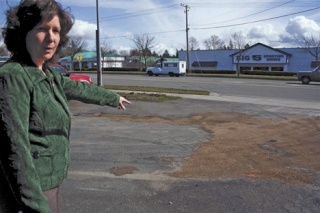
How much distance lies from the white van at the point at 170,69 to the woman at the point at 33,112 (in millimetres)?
44104

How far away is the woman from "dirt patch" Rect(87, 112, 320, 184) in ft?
11.2

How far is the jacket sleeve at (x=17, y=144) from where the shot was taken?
1.70 m

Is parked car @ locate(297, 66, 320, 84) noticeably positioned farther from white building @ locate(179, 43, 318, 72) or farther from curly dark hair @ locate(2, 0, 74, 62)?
white building @ locate(179, 43, 318, 72)

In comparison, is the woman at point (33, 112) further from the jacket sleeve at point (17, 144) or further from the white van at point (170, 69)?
the white van at point (170, 69)

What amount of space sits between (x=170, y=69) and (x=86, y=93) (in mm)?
44349

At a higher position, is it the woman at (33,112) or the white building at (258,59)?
the white building at (258,59)

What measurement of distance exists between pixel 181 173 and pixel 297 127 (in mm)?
5315

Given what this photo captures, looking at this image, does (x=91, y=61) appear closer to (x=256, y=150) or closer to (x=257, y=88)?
(x=257, y=88)

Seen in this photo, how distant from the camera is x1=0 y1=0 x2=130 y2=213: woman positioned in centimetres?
171

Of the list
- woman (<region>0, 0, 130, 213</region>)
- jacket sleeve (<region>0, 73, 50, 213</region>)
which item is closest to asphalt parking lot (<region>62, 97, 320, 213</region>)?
woman (<region>0, 0, 130, 213</region>)

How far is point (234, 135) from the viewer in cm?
820

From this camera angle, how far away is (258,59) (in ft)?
216

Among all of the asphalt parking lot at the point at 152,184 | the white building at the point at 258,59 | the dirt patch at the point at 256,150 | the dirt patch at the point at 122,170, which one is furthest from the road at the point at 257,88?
the white building at the point at 258,59

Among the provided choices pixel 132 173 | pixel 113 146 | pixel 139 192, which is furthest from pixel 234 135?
pixel 139 192
